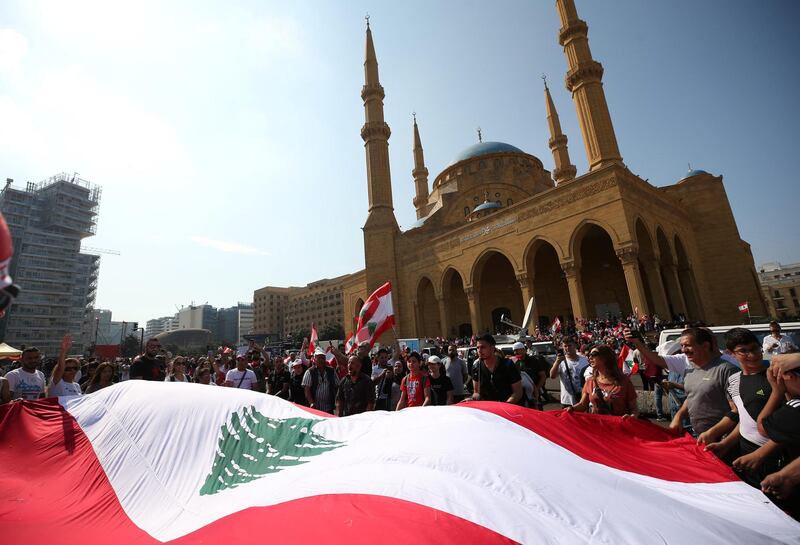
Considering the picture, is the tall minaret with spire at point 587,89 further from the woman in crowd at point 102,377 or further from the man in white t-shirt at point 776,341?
the woman in crowd at point 102,377

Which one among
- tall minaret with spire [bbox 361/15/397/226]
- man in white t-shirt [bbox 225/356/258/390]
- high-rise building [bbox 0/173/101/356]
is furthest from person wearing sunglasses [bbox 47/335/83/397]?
high-rise building [bbox 0/173/101/356]

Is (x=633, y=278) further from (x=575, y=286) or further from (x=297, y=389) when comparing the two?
(x=297, y=389)

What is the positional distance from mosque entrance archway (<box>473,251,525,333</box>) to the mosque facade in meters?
0.07

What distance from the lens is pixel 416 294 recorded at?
27.7 m

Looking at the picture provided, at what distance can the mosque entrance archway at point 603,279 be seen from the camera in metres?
24.5

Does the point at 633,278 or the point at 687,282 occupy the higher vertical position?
the point at 687,282

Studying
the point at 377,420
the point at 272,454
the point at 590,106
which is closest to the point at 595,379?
the point at 377,420

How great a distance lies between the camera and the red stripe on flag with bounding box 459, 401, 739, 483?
8.40 feet

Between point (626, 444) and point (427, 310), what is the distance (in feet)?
85.4

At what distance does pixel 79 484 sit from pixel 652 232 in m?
21.9

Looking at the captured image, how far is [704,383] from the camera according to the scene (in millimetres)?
3178

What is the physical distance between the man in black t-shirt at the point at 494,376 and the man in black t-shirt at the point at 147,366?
5.02 meters

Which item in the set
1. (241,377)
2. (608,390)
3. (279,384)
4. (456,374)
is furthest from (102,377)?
(608,390)

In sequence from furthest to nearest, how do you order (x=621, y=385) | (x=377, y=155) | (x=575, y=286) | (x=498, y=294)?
(x=377, y=155), (x=498, y=294), (x=575, y=286), (x=621, y=385)
